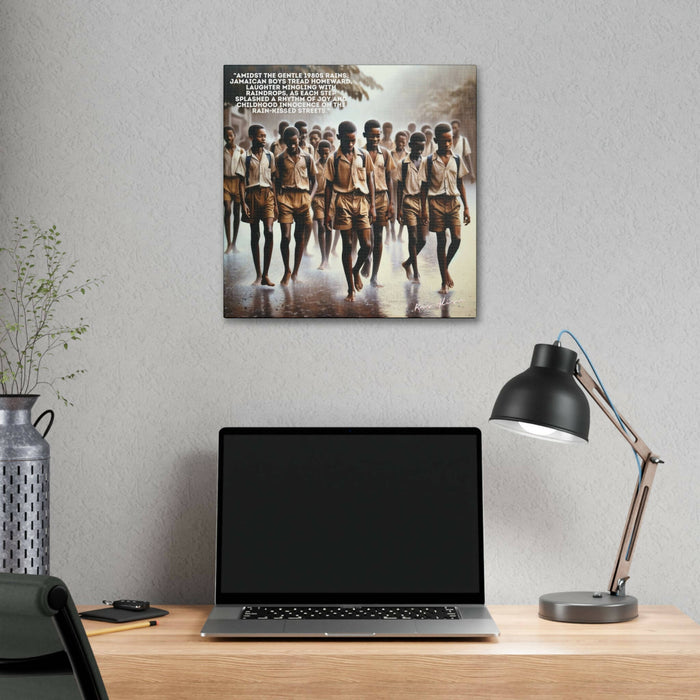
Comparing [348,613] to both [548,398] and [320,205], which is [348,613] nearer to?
[548,398]

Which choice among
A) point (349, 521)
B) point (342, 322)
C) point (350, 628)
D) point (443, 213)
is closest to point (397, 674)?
point (350, 628)

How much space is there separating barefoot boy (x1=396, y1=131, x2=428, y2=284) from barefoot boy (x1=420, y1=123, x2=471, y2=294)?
0.01 m

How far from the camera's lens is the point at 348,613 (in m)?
1.47

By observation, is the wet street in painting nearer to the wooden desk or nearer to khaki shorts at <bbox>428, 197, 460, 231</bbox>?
khaki shorts at <bbox>428, 197, 460, 231</bbox>

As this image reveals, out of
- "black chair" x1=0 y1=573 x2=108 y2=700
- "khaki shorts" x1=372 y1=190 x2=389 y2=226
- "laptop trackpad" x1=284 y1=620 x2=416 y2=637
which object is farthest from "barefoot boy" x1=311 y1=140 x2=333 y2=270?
"black chair" x1=0 y1=573 x2=108 y2=700

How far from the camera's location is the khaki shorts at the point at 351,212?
171cm

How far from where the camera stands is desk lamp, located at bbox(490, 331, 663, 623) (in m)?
1.43

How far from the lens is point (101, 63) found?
5.64 feet

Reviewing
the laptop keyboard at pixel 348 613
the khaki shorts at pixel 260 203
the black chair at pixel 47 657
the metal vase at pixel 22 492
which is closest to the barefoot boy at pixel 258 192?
the khaki shorts at pixel 260 203

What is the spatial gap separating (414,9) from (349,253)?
543 mm

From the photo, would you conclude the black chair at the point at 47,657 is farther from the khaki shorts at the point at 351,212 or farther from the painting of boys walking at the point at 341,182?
the khaki shorts at the point at 351,212

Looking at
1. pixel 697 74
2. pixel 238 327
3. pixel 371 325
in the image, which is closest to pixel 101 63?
pixel 238 327

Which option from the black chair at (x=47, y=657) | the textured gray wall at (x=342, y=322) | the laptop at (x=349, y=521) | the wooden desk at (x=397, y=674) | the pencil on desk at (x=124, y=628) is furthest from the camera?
the textured gray wall at (x=342, y=322)

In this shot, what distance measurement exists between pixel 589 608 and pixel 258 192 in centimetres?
106
